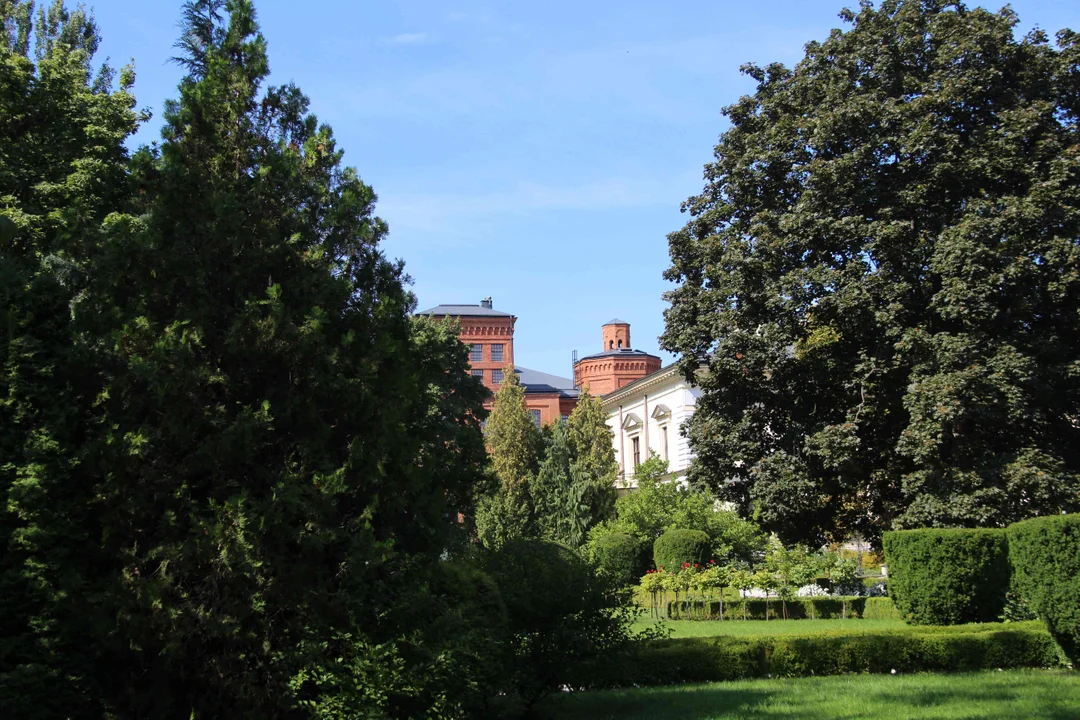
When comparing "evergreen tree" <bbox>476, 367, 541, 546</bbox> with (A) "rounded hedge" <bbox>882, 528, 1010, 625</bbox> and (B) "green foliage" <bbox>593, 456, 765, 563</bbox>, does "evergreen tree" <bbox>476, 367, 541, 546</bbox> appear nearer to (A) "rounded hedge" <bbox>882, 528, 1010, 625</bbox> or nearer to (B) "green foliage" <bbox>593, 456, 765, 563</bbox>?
(B) "green foliage" <bbox>593, 456, 765, 563</bbox>

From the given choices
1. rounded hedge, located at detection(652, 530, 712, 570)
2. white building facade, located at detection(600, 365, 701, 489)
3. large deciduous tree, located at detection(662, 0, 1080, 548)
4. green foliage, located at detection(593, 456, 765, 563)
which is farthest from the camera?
white building facade, located at detection(600, 365, 701, 489)

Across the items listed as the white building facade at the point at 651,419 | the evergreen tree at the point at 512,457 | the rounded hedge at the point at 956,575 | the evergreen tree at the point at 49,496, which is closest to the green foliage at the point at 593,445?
the white building facade at the point at 651,419

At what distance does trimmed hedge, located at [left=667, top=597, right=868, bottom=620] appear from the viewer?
22.4 m

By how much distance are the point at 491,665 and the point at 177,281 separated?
170 inches

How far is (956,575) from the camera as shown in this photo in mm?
14461

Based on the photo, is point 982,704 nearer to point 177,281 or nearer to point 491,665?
point 491,665

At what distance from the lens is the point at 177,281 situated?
8.03 metres

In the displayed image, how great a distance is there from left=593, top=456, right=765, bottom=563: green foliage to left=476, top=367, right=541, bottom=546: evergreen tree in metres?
11.1

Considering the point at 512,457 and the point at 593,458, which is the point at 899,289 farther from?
the point at 512,457

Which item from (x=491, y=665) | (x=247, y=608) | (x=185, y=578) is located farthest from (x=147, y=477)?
(x=491, y=665)

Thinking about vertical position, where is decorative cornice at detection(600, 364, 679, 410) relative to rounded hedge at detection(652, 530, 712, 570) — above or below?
above

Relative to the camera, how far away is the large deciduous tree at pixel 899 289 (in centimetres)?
1619

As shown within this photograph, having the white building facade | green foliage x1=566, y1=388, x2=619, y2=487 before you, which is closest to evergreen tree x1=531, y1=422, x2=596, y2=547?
green foliage x1=566, y1=388, x2=619, y2=487

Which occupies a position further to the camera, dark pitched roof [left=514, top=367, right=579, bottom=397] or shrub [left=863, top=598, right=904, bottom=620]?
dark pitched roof [left=514, top=367, right=579, bottom=397]
